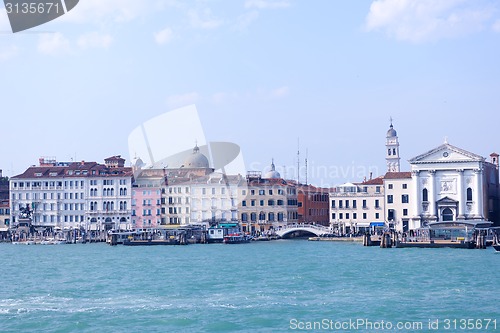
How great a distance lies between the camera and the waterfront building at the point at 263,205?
73.8m

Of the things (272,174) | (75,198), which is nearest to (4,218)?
(75,198)

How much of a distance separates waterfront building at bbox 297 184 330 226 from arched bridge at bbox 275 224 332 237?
14.9ft

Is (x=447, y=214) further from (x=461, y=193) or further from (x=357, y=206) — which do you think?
(x=357, y=206)

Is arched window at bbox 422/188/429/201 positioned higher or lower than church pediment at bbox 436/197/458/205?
higher

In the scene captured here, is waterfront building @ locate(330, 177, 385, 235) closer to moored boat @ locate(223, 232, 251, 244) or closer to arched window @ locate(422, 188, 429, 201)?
arched window @ locate(422, 188, 429, 201)

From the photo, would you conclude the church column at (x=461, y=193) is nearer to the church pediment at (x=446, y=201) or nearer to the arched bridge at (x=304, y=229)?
the church pediment at (x=446, y=201)

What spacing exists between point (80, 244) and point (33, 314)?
145 ft

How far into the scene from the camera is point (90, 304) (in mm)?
26438

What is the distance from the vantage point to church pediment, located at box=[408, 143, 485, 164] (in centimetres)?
6706

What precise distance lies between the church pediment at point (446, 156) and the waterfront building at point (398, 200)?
2132mm

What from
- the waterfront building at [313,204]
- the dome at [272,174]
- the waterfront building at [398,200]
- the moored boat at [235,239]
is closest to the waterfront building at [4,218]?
the moored boat at [235,239]

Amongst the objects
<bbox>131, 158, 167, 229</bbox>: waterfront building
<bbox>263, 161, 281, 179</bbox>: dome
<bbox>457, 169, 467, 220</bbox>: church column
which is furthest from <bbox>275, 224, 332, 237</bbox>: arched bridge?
<bbox>263, 161, 281, 179</bbox>: dome

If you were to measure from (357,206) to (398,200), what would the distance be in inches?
133

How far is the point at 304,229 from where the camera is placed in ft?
232
